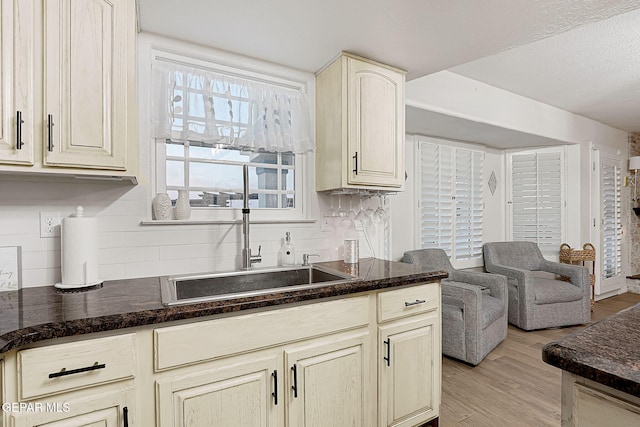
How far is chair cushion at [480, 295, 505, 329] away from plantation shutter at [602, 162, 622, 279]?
310 centimetres

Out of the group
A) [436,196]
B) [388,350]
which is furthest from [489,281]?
[388,350]

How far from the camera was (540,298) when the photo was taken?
3412mm

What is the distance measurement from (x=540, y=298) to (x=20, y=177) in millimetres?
4241

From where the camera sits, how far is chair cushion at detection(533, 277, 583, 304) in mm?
3424

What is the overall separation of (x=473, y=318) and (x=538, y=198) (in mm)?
2752

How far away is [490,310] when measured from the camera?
282 centimetres

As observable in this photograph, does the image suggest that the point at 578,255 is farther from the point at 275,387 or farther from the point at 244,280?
the point at 275,387

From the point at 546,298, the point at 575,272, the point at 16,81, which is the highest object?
the point at 16,81

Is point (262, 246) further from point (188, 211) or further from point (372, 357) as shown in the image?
point (372, 357)

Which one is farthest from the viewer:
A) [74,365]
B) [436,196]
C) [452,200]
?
[452,200]

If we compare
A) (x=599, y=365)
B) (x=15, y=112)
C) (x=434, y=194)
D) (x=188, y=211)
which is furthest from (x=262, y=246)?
(x=434, y=194)

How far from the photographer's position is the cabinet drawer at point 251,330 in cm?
120

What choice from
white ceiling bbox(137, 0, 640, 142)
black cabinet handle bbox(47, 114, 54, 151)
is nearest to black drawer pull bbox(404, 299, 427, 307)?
white ceiling bbox(137, 0, 640, 142)

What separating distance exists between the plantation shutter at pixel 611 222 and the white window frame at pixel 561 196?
3.20 ft
